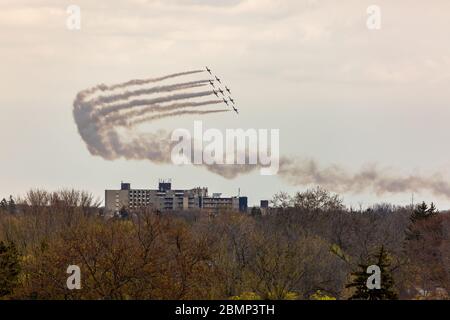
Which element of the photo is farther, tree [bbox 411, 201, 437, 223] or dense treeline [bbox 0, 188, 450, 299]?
tree [bbox 411, 201, 437, 223]

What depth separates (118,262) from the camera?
2763 inches

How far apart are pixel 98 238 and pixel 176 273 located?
5.93m

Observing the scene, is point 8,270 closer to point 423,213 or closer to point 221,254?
point 221,254

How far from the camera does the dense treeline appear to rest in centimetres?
6988

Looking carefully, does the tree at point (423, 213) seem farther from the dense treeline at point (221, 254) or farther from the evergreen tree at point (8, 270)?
the evergreen tree at point (8, 270)

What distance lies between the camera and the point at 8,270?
243 ft

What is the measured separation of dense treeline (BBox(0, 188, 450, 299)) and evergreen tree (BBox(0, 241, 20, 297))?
0.20 ft

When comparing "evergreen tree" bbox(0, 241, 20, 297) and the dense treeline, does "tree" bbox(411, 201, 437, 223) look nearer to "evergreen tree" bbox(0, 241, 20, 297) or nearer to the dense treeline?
the dense treeline

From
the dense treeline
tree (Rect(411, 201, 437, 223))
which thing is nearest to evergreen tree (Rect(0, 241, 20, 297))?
the dense treeline

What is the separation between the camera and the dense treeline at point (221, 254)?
229 ft

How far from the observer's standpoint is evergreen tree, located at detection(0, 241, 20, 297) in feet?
236

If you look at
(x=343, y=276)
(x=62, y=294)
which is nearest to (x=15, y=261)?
(x=62, y=294)

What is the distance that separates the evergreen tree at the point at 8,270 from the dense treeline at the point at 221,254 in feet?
0.20
